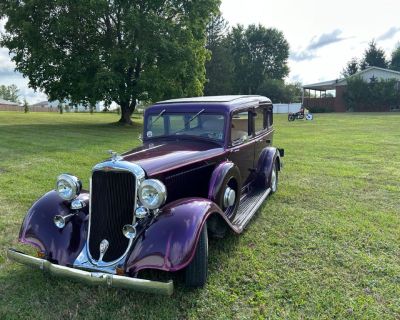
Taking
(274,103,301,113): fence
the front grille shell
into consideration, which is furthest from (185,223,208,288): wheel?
(274,103,301,113): fence

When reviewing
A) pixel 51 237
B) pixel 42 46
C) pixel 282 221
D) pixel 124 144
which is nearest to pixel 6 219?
pixel 51 237

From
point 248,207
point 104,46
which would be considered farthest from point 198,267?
point 104,46

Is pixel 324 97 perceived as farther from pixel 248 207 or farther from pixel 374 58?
pixel 248 207

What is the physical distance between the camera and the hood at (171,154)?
361 centimetres

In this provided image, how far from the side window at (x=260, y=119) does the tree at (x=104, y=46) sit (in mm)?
13561

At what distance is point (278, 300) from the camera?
3215 millimetres

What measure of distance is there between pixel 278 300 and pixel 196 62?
19601mm

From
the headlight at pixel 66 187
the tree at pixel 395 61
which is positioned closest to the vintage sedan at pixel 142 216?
the headlight at pixel 66 187

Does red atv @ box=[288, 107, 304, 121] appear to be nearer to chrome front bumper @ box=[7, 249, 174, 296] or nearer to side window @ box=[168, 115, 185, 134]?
side window @ box=[168, 115, 185, 134]

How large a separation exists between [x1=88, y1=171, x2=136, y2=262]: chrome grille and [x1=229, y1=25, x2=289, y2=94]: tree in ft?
194

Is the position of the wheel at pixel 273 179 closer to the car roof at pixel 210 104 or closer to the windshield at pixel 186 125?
the car roof at pixel 210 104

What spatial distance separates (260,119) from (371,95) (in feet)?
127

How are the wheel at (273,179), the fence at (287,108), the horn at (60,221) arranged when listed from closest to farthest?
1. the horn at (60,221)
2. the wheel at (273,179)
3. the fence at (287,108)

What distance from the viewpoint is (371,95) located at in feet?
131
